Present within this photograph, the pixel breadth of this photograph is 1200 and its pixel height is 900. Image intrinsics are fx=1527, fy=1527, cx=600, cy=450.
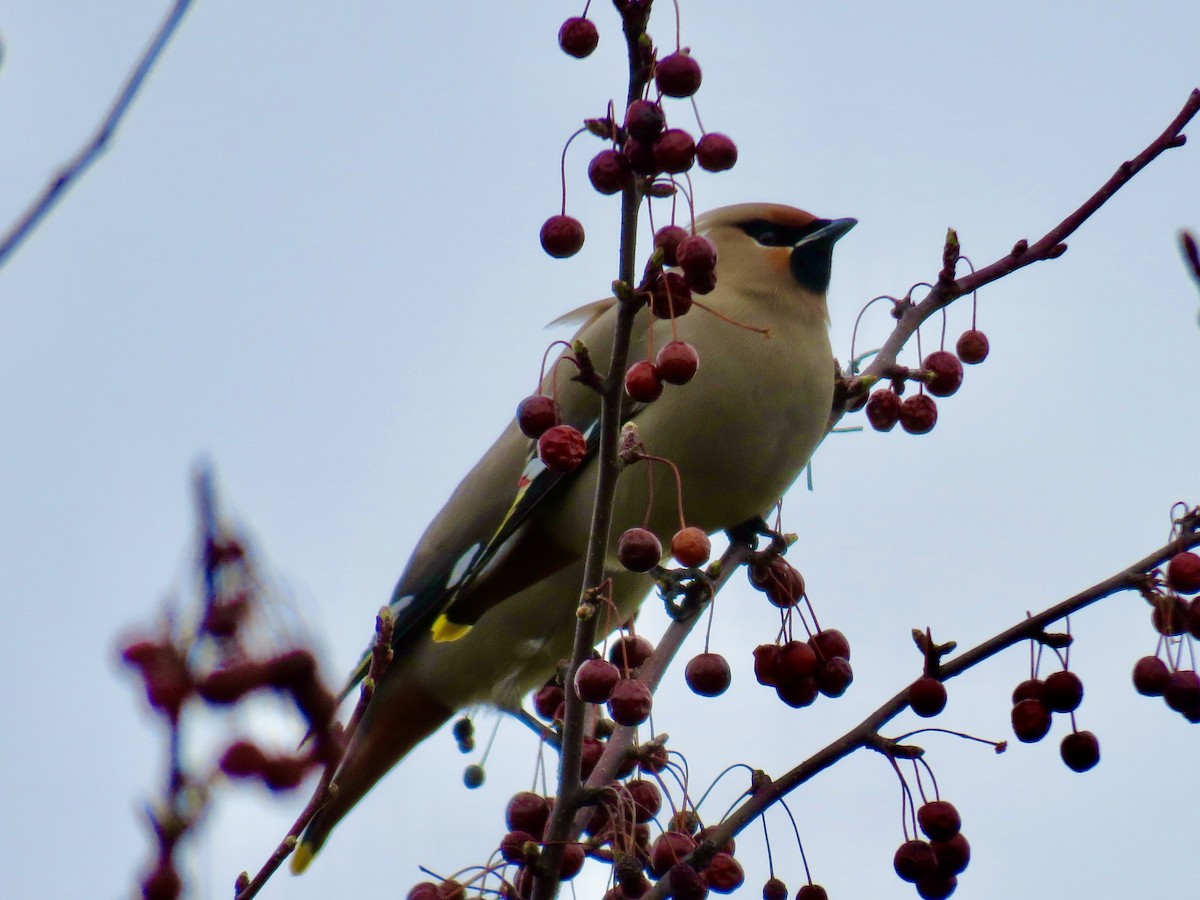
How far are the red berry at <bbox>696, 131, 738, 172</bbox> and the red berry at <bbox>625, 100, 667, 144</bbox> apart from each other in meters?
0.18

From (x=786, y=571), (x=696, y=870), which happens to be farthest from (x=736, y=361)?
(x=696, y=870)

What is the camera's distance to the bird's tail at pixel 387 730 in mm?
3959

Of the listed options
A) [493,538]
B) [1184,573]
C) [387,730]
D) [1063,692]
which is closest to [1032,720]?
[1063,692]

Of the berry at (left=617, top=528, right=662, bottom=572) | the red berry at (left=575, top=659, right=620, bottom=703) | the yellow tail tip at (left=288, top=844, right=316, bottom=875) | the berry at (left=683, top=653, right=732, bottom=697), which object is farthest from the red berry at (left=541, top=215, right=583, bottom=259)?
the yellow tail tip at (left=288, top=844, right=316, bottom=875)

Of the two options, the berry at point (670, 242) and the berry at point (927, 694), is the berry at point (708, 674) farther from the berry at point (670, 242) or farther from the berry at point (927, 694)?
the berry at point (670, 242)

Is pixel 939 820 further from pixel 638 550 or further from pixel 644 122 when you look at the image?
pixel 644 122

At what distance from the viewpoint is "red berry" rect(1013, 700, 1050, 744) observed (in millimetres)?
2303

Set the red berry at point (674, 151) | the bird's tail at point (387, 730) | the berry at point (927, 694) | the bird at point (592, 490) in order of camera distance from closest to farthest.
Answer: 1. the red berry at point (674, 151)
2. the berry at point (927, 694)
3. the bird at point (592, 490)
4. the bird's tail at point (387, 730)

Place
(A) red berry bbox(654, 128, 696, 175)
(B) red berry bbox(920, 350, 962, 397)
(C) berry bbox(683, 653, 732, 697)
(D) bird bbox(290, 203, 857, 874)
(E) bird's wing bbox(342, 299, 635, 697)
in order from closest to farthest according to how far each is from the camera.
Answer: (A) red berry bbox(654, 128, 696, 175) → (C) berry bbox(683, 653, 732, 697) → (B) red berry bbox(920, 350, 962, 397) → (D) bird bbox(290, 203, 857, 874) → (E) bird's wing bbox(342, 299, 635, 697)

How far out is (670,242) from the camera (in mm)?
2035

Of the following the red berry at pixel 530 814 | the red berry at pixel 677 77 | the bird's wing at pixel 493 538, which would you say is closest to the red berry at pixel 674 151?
the red berry at pixel 677 77

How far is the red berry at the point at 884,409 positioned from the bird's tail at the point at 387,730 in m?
1.54

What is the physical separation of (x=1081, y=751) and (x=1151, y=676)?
0.16 meters

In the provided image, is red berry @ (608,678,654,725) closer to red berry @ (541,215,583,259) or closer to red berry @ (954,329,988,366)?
red berry @ (541,215,583,259)
